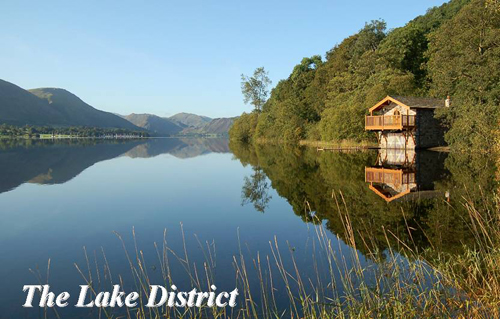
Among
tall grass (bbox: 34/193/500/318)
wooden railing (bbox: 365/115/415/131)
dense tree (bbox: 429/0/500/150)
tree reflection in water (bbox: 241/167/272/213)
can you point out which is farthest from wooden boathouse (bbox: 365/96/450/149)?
tall grass (bbox: 34/193/500/318)

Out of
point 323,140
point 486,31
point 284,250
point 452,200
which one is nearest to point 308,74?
point 323,140

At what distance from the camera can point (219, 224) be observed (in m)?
11.3

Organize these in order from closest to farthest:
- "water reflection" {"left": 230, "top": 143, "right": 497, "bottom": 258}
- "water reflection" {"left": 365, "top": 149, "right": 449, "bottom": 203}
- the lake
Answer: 1. the lake
2. "water reflection" {"left": 230, "top": 143, "right": 497, "bottom": 258}
3. "water reflection" {"left": 365, "top": 149, "right": 449, "bottom": 203}

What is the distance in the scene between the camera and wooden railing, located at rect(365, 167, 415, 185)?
59.5 feet

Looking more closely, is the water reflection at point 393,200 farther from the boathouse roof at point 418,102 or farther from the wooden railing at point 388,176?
the boathouse roof at point 418,102

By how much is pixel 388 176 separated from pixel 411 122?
19.0 metres

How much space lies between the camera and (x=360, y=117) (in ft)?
146

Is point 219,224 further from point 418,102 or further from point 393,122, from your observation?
point 418,102

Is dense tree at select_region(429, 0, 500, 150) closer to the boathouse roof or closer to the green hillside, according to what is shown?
the green hillside

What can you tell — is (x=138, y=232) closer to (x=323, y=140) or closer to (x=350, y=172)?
(x=350, y=172)

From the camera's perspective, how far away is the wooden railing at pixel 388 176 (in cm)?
1813

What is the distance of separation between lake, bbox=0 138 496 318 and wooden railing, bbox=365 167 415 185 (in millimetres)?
59

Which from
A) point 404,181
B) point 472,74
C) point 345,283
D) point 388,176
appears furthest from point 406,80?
point 345,283

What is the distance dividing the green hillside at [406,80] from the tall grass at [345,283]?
1046 centimetres
